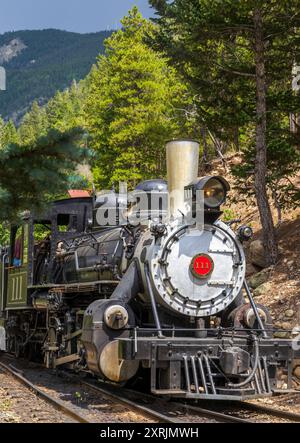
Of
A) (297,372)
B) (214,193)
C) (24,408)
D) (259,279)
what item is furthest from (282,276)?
(24,408)

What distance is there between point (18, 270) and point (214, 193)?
5750mm

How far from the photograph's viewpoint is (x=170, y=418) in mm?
7438

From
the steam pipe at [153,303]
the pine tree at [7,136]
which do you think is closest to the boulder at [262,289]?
the steam pipe at [153,303]

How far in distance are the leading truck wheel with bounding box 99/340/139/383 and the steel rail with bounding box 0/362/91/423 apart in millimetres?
691

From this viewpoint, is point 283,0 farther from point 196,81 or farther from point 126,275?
point 126,275

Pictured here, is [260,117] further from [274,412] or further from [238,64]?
[274,412]

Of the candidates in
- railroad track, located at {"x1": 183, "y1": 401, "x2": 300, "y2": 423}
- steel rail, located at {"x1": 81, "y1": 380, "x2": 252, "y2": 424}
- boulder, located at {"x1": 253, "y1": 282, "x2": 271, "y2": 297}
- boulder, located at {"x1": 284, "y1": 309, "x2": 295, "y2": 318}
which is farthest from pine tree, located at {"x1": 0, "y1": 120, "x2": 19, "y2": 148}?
boulder, located at {"x1": 253, "y1": 282, "x2": 271, "y2": 297}

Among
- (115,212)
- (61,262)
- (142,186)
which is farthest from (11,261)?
(142,186)

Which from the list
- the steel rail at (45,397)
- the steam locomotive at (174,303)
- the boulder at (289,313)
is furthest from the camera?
the boulder at (289,313)

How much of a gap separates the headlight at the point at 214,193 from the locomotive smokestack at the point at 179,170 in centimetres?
39

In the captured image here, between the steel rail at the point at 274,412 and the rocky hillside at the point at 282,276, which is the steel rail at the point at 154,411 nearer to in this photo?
the steel rail at the point at 274,412

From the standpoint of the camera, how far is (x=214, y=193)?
8.70 metres

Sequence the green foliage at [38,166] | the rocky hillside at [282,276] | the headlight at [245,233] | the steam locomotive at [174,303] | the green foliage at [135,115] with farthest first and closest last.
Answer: the green foliage at [135,115] < the rocky hillside at [282,276] < the headlight at [245,233] < the steam locomotive at [174,303] < the green foliage at [38,166]

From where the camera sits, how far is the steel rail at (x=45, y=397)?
7551 millimetres
